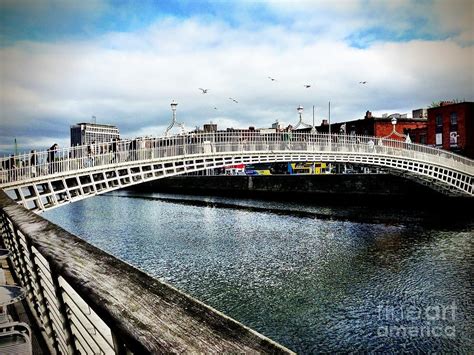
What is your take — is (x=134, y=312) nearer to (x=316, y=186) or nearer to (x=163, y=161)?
(x=163, y=161)

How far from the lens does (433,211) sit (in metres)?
24.8

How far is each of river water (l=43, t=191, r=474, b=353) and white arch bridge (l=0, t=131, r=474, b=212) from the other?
2930 millimetres

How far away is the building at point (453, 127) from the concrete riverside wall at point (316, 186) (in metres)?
9.17

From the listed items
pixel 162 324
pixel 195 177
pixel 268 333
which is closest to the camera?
pixel 162 324

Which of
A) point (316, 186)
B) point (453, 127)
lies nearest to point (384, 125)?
point (453, 127)

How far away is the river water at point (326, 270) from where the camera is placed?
774 cm

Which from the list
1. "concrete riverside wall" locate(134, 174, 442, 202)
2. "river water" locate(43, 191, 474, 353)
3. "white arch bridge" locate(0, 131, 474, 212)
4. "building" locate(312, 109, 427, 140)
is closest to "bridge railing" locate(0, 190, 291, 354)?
"river water" locate(43, 191, 474, 353)

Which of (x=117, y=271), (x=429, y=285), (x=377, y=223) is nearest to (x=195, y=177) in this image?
(x=377, y=223)

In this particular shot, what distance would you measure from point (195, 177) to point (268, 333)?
41.4m

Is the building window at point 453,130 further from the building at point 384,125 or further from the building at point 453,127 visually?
the building at point 384,125

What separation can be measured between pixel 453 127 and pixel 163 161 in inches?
1159

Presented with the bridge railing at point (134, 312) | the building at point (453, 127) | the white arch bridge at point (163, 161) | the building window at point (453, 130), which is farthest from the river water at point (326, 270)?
the building window at point (453, 130)

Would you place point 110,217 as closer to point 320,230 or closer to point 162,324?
point 320,230

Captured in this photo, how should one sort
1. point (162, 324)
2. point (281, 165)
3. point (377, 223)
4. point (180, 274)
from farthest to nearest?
point (281, 165) < point (377, 223) < point (180, 274) < point (162, 324)
